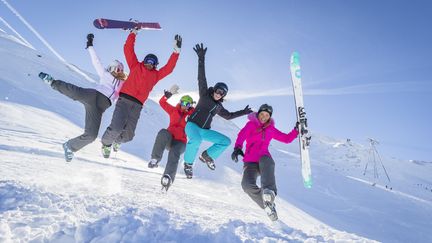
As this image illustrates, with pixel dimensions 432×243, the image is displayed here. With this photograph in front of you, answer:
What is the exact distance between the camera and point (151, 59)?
23.9ft

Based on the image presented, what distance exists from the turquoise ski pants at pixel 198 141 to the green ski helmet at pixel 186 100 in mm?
681

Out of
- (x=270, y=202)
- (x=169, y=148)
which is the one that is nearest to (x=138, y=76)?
(x=169, y=148)

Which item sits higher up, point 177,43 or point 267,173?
point 177,43

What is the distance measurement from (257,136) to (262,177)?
0.97 metres

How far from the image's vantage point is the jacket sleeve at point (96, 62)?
7.34m

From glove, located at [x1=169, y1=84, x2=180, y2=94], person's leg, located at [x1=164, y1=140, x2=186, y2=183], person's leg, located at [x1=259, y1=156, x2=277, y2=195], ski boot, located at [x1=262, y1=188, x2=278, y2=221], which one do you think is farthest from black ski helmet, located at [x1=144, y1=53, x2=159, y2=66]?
ski boot, located at [x1=262, y1=188, x2=278, y2=221]

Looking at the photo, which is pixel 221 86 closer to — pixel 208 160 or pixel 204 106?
pixel 204 106

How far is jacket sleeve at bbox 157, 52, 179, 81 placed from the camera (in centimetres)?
739

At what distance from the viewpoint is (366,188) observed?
1489 inches

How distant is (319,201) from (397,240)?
7.70 metres

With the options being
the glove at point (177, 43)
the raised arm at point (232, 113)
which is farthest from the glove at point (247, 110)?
the glove at point (177, 43)

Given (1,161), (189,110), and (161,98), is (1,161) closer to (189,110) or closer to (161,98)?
(161,98)

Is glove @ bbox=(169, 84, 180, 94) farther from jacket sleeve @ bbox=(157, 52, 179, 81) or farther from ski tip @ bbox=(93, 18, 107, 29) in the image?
ski tip @ bbox=(93, 18, 107, 29)

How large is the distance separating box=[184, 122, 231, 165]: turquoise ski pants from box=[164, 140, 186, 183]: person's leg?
218mm
